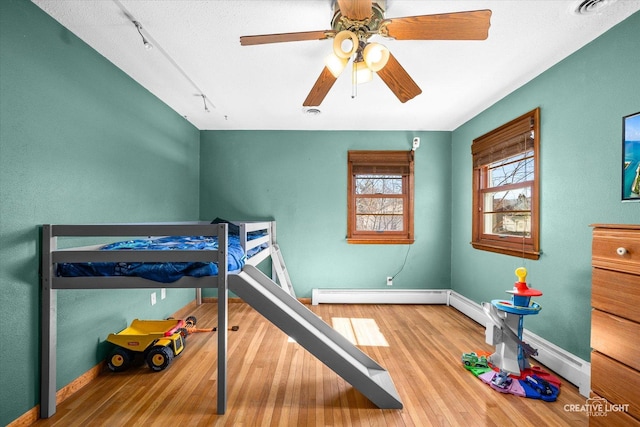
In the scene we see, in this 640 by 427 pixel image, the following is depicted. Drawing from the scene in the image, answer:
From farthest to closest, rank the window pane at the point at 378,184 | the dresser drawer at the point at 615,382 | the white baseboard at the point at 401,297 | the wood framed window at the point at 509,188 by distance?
the window pane at the point at 378,184 → the white baseboard at the point at 401,297 → the wood framed window at the point at 509,188 → the dresser drawer at the point at 615,382

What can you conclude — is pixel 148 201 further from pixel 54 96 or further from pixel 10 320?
pixel 10 320

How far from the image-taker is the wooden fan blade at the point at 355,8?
1.29 m

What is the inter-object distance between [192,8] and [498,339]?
2.91 m

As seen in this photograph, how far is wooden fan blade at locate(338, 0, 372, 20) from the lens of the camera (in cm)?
129

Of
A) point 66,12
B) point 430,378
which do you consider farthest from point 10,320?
point 430,378

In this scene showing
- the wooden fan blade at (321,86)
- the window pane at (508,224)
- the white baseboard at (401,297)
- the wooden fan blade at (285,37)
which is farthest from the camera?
the white baseboard at (401,297)

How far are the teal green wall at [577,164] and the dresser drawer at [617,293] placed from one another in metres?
0.60

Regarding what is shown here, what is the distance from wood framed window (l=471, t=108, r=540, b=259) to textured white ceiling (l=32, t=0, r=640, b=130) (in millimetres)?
409

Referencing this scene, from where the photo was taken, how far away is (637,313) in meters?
1.23

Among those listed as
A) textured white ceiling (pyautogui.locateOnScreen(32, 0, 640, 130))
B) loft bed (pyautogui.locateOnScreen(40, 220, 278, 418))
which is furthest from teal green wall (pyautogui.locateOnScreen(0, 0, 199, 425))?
textured white ceiling (pyautogui.locateOnScreen(32, 0, 640, 130))

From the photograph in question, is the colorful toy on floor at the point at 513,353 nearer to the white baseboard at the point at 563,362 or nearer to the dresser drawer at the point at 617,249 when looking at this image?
the white baseboard at the point at 563,362

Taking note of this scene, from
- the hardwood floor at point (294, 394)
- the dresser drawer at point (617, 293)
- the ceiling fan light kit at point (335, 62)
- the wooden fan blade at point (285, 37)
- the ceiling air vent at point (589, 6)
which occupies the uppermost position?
the ceiling air vent at point (589, 6)

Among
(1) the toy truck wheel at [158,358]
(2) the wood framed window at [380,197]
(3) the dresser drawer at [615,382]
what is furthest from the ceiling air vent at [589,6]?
(1) the toy truck wheel at [158,358]

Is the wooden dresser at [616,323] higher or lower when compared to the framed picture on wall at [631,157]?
lower
